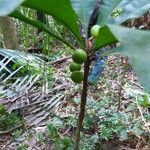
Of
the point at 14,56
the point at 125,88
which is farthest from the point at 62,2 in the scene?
the point at 14,56

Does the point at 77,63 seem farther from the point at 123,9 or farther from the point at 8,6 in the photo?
the point at 8,6

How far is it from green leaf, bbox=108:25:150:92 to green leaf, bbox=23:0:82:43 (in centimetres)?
24

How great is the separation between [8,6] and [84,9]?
518mm

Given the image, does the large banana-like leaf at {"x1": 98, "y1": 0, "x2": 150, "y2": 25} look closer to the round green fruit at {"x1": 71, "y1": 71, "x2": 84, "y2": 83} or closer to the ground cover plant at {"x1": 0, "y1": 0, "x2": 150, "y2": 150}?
the ground cover plant at {"x1": 0, "y1": 0, "x2": 150, "y2": 150}

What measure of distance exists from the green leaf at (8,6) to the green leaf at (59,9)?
246 mm

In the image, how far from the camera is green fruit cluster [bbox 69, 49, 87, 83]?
98 centimetres

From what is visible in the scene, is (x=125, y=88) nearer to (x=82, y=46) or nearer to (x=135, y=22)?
(x=135, y=22)

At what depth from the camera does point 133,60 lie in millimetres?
652

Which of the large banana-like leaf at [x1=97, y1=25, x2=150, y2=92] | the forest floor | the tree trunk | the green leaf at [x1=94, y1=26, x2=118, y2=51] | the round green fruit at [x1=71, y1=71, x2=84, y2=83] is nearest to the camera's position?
the large banana-like leaf at [x1=97, y1=25, x2=150, y2=92]

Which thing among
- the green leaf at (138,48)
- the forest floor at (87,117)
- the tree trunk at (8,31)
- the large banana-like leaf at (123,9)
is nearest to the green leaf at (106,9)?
the large banana-like leaf at (123,9)

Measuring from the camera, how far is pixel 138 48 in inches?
26.5

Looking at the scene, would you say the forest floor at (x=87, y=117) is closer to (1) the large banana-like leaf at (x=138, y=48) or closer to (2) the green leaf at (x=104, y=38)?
(2) the green leaf at (x=104, y=38)

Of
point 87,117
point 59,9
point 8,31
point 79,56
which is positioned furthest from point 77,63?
point 8,31

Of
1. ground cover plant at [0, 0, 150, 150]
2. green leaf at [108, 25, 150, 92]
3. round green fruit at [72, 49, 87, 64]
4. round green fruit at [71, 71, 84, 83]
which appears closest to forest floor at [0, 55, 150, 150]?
ground cover plant at [0, 0, 150, 150]
